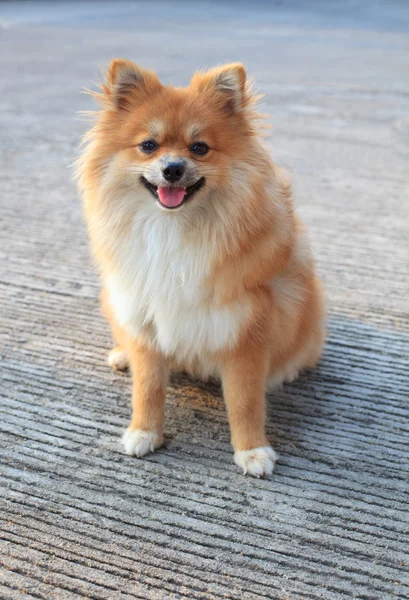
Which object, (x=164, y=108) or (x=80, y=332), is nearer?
(x=164, y=108)

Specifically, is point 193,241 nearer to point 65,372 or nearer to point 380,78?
point 65,372

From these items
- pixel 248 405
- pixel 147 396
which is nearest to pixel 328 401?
pixel 248 405

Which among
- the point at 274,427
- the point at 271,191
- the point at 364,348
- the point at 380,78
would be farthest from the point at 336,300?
the point at 380,78

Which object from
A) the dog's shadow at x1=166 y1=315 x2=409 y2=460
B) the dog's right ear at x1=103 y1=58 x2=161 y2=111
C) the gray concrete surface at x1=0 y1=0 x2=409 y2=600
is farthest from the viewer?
the dog's shadow at x1=166 y1=315 x2=409 y2=460

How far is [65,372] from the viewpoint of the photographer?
2453 mm

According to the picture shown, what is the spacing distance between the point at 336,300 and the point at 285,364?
77cm

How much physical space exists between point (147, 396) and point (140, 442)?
154 millimetres

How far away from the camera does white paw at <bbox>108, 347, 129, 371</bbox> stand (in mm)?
2447

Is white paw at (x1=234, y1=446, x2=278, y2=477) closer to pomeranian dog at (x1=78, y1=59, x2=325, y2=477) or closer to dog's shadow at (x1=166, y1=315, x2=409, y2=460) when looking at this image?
pomeranian dog at (x1=78, y1=59, x2=325, y2=477)

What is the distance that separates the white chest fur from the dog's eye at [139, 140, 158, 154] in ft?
0.65

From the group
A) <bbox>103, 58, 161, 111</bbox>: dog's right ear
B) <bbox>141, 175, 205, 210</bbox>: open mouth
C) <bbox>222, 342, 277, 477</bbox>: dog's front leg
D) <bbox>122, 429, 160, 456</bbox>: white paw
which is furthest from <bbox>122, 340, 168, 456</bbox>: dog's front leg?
<bbox>103, 58, 161, 111</bbox>: dog's right ear

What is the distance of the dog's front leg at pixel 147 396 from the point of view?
2.08 meters

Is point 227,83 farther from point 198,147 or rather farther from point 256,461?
point 256,461

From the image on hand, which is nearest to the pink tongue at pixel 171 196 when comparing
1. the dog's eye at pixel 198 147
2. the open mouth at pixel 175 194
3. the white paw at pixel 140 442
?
the open mouth at pixel 175 194
